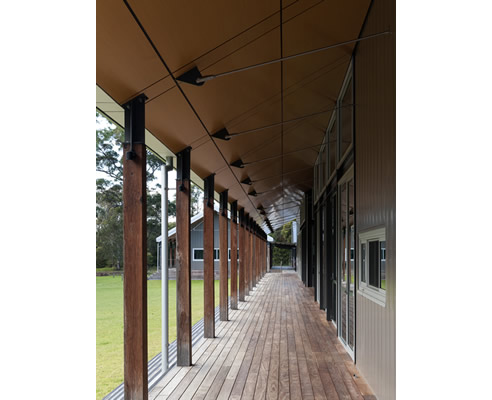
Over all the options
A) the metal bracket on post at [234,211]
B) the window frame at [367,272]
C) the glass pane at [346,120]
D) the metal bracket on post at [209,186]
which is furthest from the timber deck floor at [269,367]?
the metal bracket on post at [234,211]

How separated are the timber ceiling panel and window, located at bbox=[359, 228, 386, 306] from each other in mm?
1761

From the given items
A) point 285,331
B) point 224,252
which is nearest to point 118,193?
point 224,252

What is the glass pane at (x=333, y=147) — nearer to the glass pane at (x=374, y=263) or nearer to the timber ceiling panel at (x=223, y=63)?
the timber ceiling panel at (x=223, y=63)

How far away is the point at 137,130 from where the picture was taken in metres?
3.60

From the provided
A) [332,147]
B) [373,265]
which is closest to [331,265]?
[332,147]

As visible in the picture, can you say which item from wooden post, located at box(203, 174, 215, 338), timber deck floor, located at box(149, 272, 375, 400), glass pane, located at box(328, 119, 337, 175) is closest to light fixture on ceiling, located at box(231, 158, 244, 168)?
wooden post, located at box(203, 174, 215, 338)

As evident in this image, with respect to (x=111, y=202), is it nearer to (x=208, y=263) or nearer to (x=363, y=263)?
(x=208, y=263)

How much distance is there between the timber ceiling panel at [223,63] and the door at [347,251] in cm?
125

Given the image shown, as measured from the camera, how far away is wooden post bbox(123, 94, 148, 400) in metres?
3.54

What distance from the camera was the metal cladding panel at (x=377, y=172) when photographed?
3.25 m

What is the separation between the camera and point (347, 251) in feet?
19.9
